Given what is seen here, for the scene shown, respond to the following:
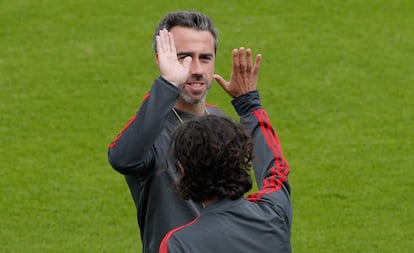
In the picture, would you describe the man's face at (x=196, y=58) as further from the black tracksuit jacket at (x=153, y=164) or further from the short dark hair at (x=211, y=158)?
the short dark hair at (x=211, y=158)

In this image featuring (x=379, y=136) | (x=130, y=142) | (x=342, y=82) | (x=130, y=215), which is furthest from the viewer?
(x=342, y=82)

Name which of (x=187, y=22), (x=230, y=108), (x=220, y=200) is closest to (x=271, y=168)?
(x=220, y=200)

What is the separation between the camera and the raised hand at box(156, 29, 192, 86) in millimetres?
3860

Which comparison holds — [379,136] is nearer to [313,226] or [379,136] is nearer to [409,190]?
[409,190]

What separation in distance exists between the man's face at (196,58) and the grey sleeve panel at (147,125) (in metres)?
0.62

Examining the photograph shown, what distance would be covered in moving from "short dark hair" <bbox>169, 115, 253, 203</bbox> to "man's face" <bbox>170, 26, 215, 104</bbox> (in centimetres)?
82

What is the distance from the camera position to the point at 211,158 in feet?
11.7

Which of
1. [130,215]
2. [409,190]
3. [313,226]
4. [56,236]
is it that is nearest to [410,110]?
[409,190]

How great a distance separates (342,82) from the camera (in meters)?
11.5

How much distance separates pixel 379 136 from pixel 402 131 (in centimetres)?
28

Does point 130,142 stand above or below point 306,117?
above

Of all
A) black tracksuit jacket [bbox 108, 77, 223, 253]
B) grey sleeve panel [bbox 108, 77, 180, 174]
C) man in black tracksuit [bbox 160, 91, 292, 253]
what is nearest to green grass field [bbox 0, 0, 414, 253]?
black tracksuit jacket [bbox 108, 77, 223, 253]

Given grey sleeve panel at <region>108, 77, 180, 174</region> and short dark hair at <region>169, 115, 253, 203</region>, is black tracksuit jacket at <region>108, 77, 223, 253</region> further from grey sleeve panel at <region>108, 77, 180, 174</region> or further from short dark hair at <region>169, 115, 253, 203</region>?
short dark hair at <region>169, 115, 253, 203</region>

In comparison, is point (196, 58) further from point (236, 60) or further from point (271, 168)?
point (271, 168)
